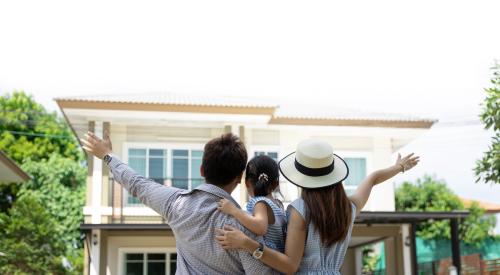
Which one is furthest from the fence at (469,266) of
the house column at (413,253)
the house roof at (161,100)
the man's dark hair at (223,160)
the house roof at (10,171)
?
the man's dark hair at (223,160)

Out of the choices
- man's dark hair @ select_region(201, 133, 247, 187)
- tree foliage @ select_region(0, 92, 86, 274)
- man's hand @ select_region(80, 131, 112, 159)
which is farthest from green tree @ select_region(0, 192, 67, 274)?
man's dark hair @ select_region(201, 133, 247, 187)

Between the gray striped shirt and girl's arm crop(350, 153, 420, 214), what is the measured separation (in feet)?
2.01

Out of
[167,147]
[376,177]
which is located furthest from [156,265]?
[376,177]

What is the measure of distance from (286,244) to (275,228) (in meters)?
0.10

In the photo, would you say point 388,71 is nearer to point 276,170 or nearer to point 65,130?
point 65,130

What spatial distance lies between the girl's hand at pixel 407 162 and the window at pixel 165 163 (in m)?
14.0

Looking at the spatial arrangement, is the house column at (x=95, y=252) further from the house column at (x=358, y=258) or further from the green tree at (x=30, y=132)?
the green tree at (x=30, y=132)

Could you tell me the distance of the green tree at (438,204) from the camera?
27.7 m

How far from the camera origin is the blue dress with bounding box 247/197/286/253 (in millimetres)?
2852

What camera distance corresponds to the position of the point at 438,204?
29.0 m

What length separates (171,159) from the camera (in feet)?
58.5

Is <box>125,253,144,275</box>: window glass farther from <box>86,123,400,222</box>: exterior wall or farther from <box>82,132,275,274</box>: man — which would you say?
<box>82,132,275,274</box>: man

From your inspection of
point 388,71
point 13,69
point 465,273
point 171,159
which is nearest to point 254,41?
point 388,71

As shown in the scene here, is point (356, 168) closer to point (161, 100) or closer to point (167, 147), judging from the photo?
point (167, 147)
